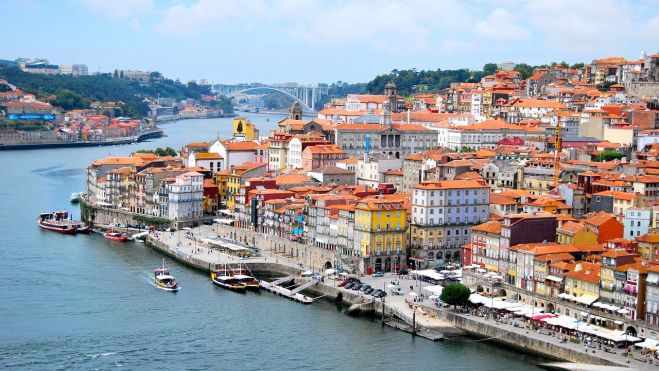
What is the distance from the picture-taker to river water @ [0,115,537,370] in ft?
87.4

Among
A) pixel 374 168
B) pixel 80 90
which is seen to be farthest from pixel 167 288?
pixel 80 90

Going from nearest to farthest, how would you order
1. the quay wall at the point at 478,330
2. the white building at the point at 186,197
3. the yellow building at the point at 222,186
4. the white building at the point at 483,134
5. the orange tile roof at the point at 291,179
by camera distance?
the quay wall at the point at 478,330 < the orange tile roof at the point at 291,179 < the white building at the point at 186,197 < the yellow building at the point at 222,186 < the white building at the point at 483,134

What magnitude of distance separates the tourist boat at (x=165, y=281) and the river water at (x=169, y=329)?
328mm

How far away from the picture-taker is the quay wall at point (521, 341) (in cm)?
2558

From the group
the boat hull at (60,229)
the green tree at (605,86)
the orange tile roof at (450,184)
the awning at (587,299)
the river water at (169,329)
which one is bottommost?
the river water at (169,329)

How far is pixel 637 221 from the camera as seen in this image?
32.9 meters

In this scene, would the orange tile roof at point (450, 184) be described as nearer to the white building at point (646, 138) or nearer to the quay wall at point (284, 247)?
the quay wall at point (284, 247)

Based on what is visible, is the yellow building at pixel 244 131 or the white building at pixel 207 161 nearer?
the white building at pixel 207 161

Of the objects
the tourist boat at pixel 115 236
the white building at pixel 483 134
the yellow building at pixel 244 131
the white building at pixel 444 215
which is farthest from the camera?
the yellow building at pixel 244 131

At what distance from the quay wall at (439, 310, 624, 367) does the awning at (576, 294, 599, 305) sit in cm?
161

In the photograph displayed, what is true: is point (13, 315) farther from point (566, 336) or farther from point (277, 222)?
point (566, 336)

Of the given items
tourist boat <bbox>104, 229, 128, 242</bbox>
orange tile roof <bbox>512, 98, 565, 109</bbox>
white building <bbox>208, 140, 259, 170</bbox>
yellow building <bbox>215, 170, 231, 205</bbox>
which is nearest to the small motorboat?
tourist boat <bbox>104, 229, 128, 242</bbox>

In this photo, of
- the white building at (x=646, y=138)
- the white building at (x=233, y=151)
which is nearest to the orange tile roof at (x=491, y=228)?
the white building at (x=646, y=138)

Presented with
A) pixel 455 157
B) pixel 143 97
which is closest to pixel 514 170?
pixel 455 157
